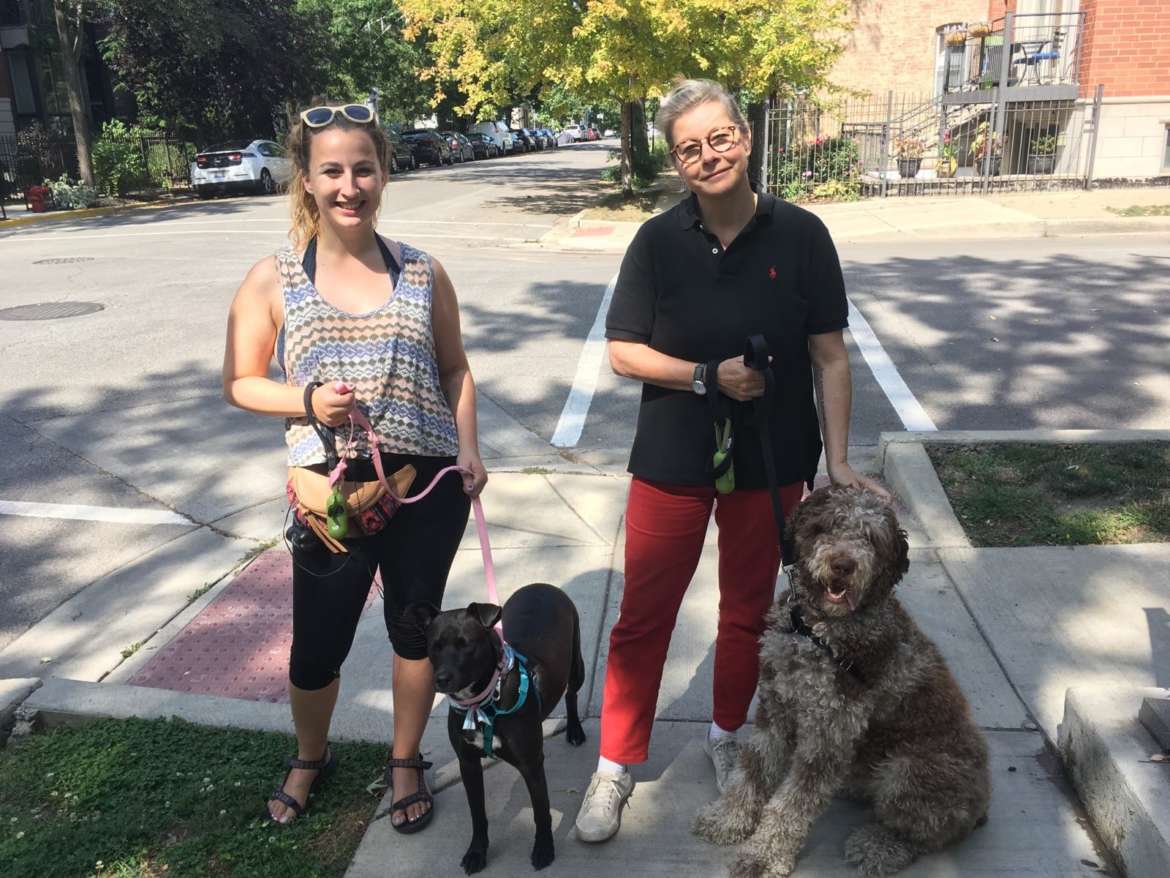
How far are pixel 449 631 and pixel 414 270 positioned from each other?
3.23 ft

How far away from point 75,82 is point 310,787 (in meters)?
24.9

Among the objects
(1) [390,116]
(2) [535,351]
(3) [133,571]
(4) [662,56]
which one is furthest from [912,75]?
(1) [390,116]

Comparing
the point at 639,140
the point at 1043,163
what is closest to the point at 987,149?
the point at 1043,163

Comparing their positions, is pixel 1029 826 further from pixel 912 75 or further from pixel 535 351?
pixel 912 75

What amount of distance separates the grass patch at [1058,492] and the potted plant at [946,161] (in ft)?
54.1

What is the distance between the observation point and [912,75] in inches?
925

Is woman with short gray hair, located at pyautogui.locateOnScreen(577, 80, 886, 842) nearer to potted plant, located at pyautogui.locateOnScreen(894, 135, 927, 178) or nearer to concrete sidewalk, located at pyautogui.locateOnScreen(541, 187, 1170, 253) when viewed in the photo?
concrete sidewalk, located at pyautogui.locateOnScreen(541, 187, 1170, 253)

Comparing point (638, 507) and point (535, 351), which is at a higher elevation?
point (638, 507)

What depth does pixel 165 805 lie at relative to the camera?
10.1 feet

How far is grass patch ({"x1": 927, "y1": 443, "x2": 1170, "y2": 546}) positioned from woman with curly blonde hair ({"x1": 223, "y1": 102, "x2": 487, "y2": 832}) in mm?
2942

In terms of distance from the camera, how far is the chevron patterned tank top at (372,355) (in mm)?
2564

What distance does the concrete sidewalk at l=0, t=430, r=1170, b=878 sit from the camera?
284 centimetres

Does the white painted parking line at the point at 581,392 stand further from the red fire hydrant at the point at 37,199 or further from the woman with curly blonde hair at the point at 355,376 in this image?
the red fire hydrant at the point at 37,199

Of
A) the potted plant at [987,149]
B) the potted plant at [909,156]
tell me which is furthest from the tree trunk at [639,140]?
the potted plant at [987,149]
